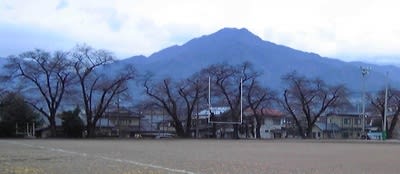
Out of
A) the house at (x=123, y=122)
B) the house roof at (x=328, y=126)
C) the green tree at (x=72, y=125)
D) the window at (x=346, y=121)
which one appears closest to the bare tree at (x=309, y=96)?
the house at (x=123, y=122)

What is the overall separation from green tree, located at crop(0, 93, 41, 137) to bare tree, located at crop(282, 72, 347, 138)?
36889 millimetres

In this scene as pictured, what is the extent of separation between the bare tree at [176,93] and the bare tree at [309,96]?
46.3 feet

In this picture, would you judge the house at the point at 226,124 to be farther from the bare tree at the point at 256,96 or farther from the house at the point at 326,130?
the house at the point at 326,130

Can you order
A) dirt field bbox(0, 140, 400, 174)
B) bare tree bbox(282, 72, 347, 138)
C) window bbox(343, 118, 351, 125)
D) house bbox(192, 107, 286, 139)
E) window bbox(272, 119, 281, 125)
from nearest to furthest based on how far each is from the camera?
dirt field bbox(0, 140, 400, 174)
house bbox(192, 107, 286, 139)
bare tree bbox(282, 72, 347, 138)
window bbox(272, 119, 281, 125)
window bbox(343, 118, 351, 125)

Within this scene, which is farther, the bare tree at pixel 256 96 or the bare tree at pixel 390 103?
the bare tree at pixel 390 103

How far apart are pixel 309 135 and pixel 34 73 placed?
4046 centimetres

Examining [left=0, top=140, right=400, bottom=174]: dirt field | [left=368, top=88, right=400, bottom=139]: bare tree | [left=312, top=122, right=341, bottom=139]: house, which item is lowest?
[left=312, top=122, right=341, bottom=139]: house

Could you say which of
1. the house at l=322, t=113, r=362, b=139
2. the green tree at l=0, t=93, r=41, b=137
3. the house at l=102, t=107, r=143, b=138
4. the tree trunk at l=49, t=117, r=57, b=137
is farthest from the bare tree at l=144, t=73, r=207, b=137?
the house at l=322, t=113, r=362, b=139

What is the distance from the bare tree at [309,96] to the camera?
85.9m

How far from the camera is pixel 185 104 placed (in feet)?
275

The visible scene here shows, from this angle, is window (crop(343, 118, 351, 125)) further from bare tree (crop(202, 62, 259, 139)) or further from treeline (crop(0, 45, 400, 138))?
bare tree (crop(202, 62, 259, 139))

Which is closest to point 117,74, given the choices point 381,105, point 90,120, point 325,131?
point 90,120

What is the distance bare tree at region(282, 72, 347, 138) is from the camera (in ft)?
282

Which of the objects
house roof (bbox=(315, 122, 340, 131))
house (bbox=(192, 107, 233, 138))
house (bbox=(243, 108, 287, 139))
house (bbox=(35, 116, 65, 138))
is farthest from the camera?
house roof (bbox=(315, 122, 340, 131))
